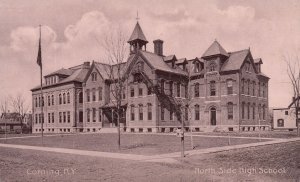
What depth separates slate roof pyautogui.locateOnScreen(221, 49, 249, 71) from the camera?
138 feet

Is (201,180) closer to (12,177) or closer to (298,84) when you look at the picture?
(12,177)

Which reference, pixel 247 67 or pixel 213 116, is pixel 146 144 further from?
pixel 247 67

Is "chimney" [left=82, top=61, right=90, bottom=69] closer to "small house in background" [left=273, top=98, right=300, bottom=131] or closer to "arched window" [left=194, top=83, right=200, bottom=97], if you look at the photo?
"arched window" [left=194, top=83, right=200, bottom=97]

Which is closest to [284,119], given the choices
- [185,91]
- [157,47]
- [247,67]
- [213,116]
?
[247,67]

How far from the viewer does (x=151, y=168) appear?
1329 cm

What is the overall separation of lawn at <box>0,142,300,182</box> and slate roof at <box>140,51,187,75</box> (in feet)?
84.3

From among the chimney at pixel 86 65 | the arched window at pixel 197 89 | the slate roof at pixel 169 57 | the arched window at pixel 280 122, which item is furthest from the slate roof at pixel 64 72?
the arched window at pixel 280 122

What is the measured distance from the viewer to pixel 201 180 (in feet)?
37.2

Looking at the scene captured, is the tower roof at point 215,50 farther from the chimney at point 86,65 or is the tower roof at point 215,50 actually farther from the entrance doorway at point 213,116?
the chimney at point 86,65

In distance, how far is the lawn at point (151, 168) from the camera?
11711 millimetres

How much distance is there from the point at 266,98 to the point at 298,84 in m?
12.3

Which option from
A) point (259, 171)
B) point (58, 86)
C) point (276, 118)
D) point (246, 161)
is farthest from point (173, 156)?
point (276, 118)

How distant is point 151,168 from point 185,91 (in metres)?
33.5

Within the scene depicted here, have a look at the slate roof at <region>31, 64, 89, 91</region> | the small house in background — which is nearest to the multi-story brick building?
the slate roof at <region>31, 64, 89, 91</region>
